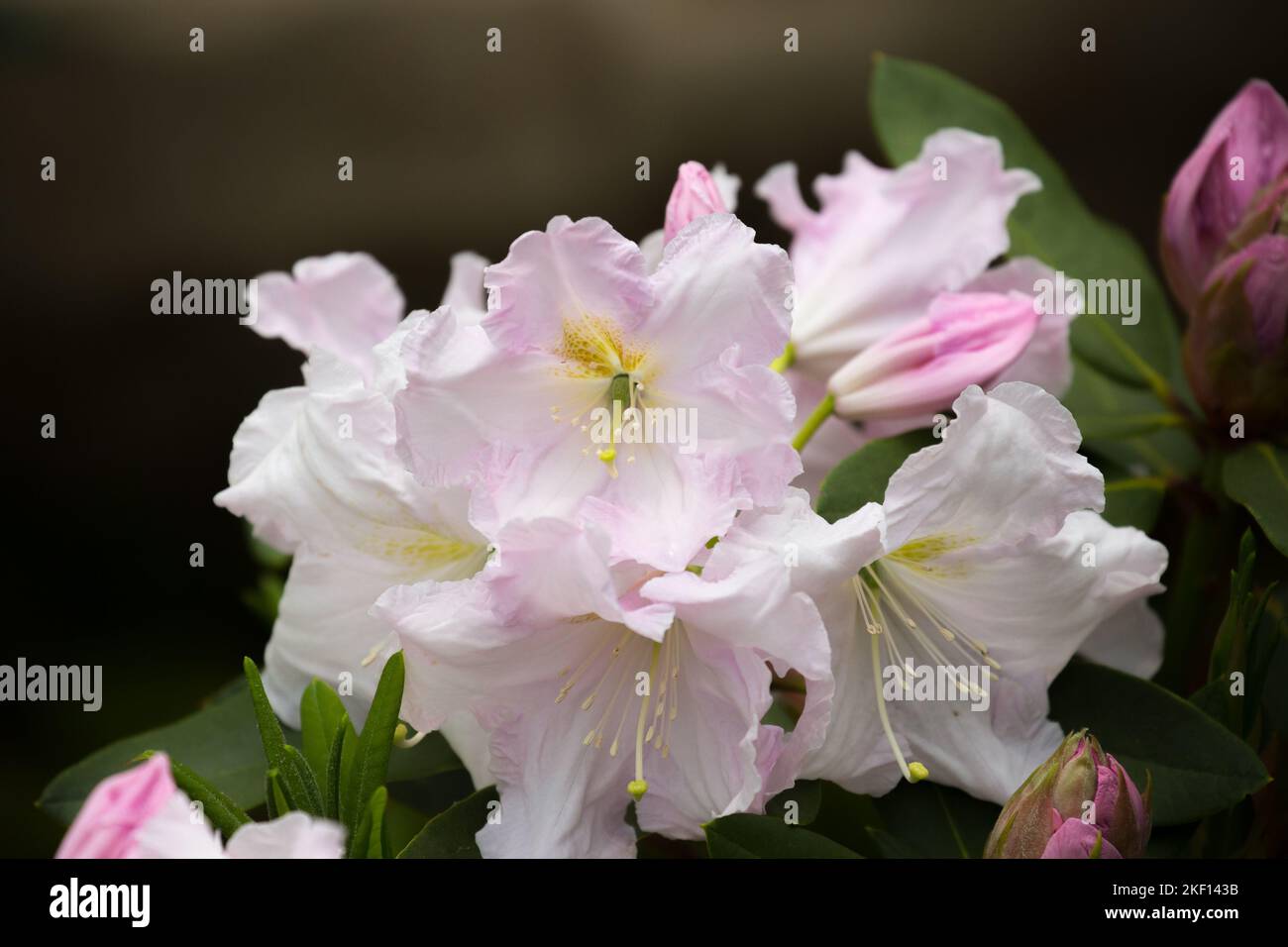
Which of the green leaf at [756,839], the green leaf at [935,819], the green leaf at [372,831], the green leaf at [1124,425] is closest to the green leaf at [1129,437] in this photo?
the green leaf at [1124,425]

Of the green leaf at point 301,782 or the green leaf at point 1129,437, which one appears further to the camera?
the green leaf at point 1129,437

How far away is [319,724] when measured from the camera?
54 cm

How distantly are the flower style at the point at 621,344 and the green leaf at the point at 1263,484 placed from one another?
242 mm

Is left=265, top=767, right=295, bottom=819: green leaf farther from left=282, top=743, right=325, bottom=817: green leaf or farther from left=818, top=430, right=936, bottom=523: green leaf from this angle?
left=818, top=430, right=936, bottom=523: green leaf

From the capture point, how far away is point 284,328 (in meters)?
0.70

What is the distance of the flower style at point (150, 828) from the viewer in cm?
36

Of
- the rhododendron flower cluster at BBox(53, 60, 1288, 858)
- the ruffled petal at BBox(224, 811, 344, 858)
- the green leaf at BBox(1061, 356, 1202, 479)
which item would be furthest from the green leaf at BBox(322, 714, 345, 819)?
the green leaf at BBox(1061, 356, 1202, 479)

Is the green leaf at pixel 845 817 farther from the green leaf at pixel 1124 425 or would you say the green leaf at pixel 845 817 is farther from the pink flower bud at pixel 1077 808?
the green leaf at pixel 1124 425

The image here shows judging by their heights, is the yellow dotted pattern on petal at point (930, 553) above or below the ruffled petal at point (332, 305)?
below

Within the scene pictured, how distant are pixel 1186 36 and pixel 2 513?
1551 mm

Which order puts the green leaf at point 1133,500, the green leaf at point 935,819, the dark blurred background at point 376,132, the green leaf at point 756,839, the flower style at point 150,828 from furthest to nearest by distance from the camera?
1. the dark blurred background at point 376,132
2. the green leaf at point 1133,500
3. the green leaf at point 935,819
4. the green leaf at point 756,839
5. the flower style at point 150,828

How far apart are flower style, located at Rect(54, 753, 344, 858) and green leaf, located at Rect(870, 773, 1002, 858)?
28cm

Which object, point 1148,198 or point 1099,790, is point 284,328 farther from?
point 1148,198

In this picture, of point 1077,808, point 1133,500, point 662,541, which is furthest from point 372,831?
point 1133,500
